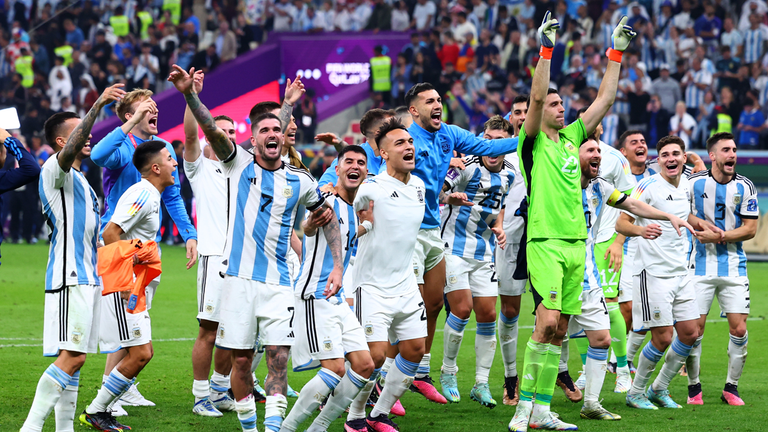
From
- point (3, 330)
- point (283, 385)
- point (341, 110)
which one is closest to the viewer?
point (283, 385)

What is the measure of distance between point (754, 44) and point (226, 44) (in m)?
14.1

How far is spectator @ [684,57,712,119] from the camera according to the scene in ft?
65.6

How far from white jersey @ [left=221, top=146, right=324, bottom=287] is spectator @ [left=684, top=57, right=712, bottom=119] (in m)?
16.4

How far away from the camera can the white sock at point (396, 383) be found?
6137 mm

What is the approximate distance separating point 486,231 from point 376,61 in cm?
1532

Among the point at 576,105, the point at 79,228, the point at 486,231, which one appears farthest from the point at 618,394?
the point at 576,105

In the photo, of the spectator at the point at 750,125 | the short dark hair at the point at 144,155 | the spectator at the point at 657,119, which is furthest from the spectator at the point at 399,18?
the short dark hair at the point at 144,155

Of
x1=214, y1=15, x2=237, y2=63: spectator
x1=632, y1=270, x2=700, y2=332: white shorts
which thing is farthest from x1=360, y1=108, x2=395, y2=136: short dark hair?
x1=214, y1=15, x2=237, y2=63: spectator

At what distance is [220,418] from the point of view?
6727 mm

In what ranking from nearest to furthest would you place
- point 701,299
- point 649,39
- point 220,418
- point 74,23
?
point 220,418 < point 701,299 < point 649,39 < point 74,23

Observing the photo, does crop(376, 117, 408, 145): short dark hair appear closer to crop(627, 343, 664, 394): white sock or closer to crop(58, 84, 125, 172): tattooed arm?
crop(58, 84, 125, 172): tattooed arm

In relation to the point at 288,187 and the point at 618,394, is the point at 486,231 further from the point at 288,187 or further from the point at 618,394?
the point at 288,187

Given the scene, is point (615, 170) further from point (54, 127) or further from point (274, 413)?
point (54, 127)

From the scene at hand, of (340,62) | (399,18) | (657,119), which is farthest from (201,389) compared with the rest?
(399,18)
